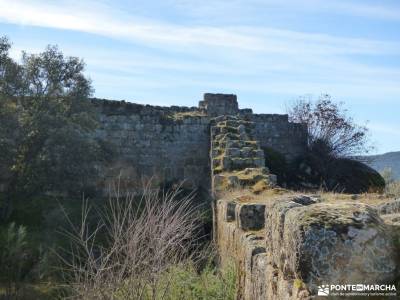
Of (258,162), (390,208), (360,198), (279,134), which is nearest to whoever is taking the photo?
(390,208)

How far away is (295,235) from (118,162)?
1400 centimetres

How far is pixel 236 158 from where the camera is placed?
12414mm

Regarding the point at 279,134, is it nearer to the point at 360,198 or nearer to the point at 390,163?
the point at 360,198

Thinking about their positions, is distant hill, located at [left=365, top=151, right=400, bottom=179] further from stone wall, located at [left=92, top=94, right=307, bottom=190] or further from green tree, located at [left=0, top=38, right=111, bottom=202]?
green tree, located at [left=0, top=38, right=111, bottom=202]

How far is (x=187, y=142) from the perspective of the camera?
17469 millimetres

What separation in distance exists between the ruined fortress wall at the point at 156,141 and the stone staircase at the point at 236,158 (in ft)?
3.75

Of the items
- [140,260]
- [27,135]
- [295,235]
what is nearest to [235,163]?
[27,135]

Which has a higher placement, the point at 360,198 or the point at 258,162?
the point at 258,162

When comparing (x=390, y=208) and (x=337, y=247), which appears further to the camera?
(x=390, y=208)

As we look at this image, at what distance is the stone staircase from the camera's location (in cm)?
1057

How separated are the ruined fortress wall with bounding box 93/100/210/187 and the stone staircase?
3.75 ft

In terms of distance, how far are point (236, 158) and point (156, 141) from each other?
528cm

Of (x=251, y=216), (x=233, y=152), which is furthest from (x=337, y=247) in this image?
(x=233, y=152)

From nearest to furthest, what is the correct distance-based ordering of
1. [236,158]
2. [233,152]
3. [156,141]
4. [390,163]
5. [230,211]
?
[230,211] → [236,158] → [233,152] → [156,141] → [390,163]
